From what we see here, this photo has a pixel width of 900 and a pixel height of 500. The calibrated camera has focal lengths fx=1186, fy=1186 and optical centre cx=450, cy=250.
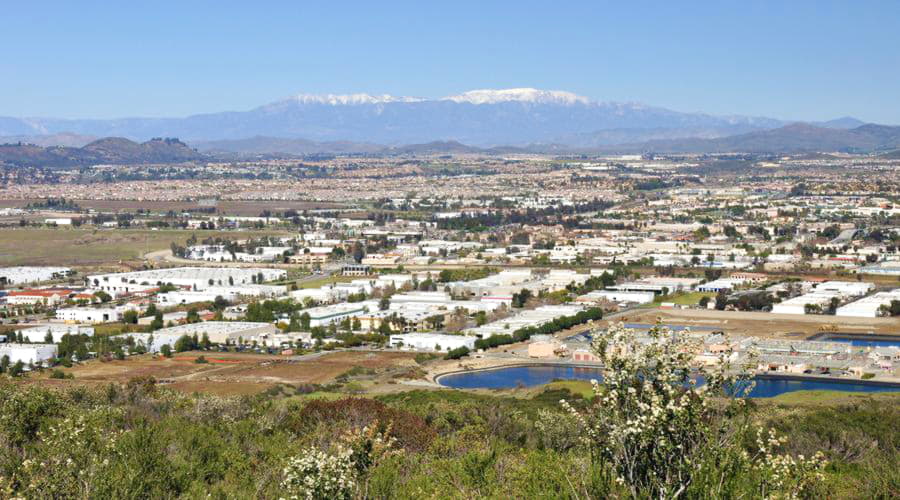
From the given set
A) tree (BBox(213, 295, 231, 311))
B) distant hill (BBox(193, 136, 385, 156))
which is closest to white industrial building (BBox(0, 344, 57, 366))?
tree (BBox(213, 295, 231, 311))

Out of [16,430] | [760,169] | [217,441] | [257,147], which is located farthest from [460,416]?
[257,147]

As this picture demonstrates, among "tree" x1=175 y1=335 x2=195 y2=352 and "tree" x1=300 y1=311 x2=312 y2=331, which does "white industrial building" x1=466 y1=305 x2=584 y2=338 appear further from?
"tree" x1=175 y1=335 x2=195 y2=352

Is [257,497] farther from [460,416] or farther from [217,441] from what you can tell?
[460,416]

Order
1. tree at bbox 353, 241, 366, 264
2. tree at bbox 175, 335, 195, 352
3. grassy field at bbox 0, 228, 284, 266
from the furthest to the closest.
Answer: tree at bbox 353, 241, 366, 264 < grassy field at bbox 0, 228, 284, 266 < tree at bbox 175, 335, 195, 352

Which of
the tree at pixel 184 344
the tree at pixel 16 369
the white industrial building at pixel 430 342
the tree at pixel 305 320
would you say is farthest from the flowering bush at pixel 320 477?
the tree at pixel 305 320

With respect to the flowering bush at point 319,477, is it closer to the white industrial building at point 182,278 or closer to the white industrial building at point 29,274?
the white industrial building at point 182,278
